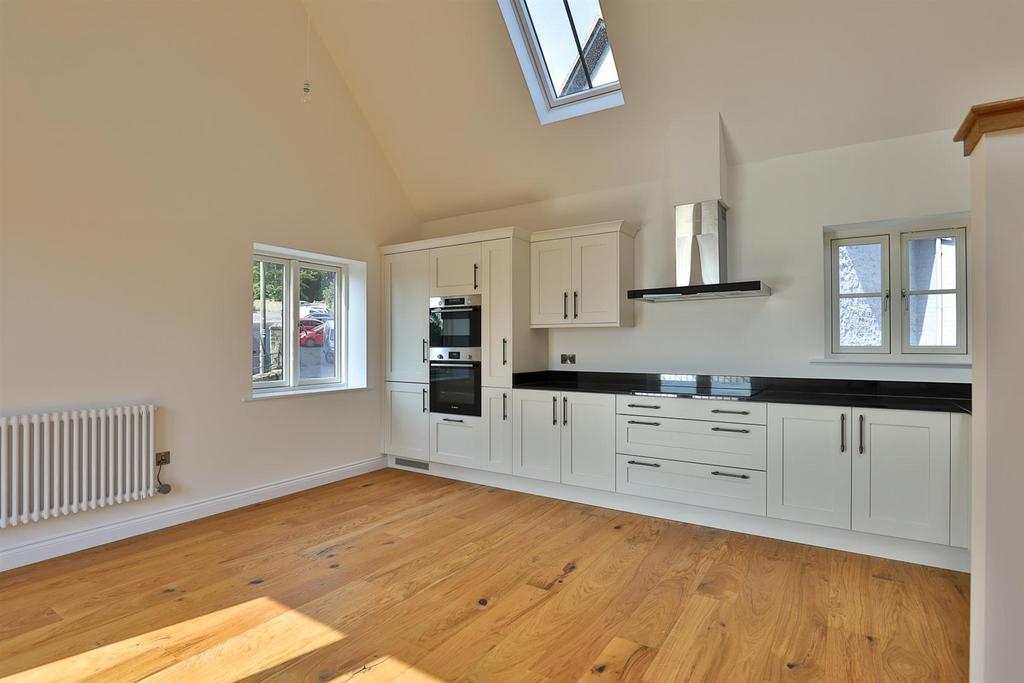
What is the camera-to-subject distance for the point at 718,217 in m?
3.62

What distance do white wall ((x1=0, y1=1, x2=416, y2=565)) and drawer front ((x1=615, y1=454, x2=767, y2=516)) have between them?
2.46 m

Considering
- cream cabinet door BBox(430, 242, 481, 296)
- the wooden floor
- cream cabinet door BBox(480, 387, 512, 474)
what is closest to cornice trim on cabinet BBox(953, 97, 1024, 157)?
the wooden floor

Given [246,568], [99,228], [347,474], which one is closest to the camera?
[246,568]

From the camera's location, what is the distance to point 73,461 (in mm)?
2898

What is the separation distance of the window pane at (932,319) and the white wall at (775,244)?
0.26m

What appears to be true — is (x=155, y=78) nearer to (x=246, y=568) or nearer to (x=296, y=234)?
(x=296, y=234)

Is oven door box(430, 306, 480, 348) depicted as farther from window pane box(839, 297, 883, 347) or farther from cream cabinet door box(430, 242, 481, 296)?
window pane box(839, 297, 883, 347)

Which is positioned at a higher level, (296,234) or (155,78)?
(155,78)

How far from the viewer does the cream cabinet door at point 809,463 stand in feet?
9.75

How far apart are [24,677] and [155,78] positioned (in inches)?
124

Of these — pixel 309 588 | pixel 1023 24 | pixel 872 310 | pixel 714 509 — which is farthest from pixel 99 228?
pixel 1023 24

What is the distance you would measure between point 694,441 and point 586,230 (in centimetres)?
173

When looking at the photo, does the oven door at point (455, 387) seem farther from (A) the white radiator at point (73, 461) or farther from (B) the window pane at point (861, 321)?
(B) the window pane at point (861, 321)

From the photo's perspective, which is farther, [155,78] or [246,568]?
[155,78]
